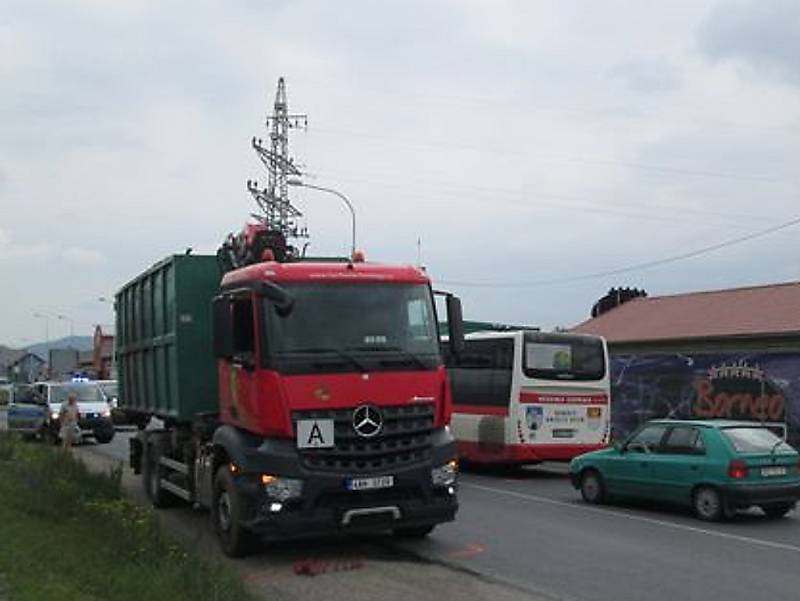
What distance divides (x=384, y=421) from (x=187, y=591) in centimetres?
317

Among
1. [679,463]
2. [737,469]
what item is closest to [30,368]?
[679,463]

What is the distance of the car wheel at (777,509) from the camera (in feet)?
48.2

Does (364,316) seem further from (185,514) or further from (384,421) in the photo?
(185,514)

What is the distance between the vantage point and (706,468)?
1448 cm

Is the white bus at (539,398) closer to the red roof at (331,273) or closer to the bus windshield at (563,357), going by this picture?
the bus windshield at (563,357)

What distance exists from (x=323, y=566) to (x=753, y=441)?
23.7ft

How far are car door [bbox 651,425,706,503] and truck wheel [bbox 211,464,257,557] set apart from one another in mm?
6766

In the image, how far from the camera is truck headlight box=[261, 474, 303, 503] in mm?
10133

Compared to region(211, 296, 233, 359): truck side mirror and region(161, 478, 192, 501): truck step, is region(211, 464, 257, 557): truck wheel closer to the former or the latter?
region(211, 296, 233, 359): truck side mirror

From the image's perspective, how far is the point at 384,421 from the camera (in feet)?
34.4

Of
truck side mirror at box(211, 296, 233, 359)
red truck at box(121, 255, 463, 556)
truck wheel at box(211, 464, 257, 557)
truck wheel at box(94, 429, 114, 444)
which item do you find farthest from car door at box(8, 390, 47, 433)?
truck side mirror at box(211, 296, 233, 359)

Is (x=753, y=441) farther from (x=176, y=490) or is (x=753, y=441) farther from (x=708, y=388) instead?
(x=708, y=388)

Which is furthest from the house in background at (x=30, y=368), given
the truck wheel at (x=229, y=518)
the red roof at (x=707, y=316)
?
the truck wheel at (x=229, y=518)

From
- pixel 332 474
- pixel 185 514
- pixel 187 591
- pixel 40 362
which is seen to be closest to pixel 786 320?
pixel 185 514
